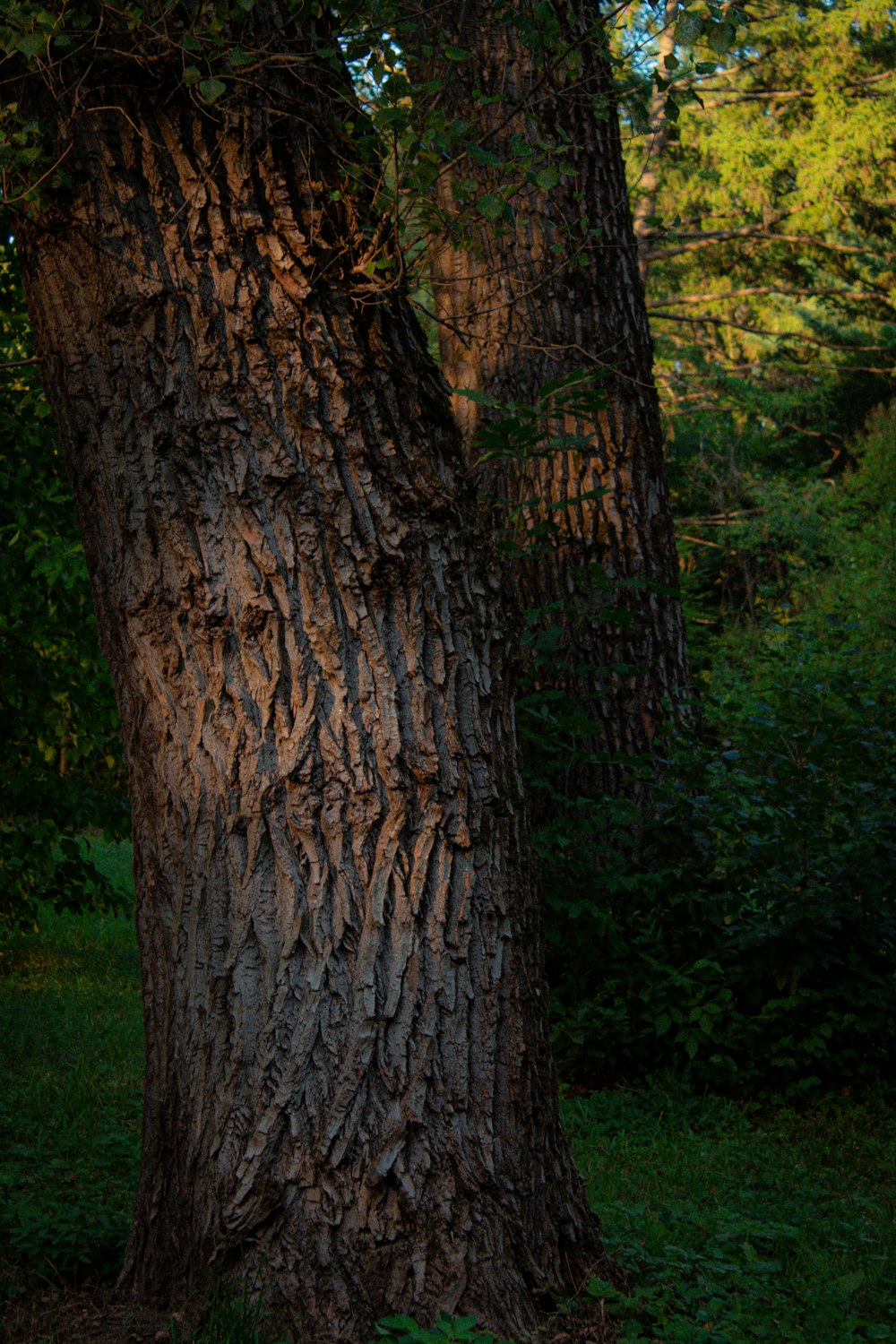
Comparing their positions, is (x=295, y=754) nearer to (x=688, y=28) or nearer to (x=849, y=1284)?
(x=849, y=1284)

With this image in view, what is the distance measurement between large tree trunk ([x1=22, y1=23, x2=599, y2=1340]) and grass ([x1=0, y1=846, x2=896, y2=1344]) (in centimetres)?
32

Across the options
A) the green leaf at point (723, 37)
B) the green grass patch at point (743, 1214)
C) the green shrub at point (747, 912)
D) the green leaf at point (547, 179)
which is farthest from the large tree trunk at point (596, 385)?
the green leaf at point (723, 37)

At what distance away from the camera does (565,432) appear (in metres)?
5.88

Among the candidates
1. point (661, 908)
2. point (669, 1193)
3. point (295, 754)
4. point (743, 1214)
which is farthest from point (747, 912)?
point (295, 754)

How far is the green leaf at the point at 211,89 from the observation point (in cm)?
250

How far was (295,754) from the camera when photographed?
2590mm

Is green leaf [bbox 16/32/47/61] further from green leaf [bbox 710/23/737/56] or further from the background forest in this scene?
green leaf [bbox 710/23/737/56]

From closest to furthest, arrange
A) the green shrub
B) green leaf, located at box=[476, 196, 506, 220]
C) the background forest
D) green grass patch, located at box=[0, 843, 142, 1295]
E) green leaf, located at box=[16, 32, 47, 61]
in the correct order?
green leaf, located at box=[16, 32, 47, 61] → green grass patch, located at box=[0, 843, 142, 1295] → green leaf, located at box=[476, 196, 506, 220] → the background forest → the green shrub

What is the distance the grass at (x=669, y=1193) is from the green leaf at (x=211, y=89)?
2559 millimetres

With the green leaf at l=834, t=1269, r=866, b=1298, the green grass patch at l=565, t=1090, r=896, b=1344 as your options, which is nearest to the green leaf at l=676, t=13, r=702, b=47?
the green grass patch at l=565, t=1090, r=896, b=1344

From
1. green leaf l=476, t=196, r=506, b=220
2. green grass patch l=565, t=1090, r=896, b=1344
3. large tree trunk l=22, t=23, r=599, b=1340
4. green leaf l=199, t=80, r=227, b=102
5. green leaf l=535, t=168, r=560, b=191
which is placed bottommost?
green grass patch l=565, t=1090, r=896, b=1344

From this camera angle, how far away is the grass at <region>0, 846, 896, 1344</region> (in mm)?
2852

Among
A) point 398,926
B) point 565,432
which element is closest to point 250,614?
point 398,926

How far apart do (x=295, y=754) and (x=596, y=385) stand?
3.85m
